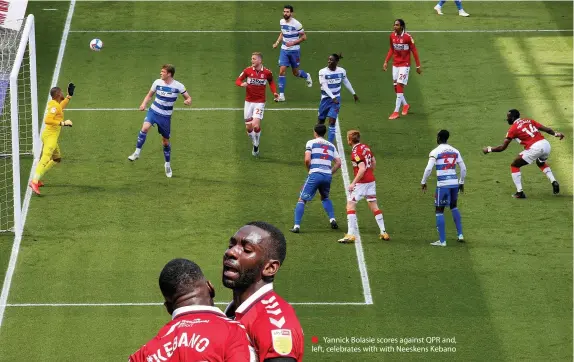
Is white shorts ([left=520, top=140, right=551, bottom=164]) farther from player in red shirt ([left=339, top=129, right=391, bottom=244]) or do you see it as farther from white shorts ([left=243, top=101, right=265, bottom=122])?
white shorts ([left=243, top=101, right=265, bottom=122])

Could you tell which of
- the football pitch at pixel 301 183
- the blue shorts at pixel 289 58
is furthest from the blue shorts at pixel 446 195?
the blue shorts at pixel 289 58

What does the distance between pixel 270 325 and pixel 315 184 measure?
13.0 m

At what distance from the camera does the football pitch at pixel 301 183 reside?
18.8 meters

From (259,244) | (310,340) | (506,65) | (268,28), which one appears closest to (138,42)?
(268,28)

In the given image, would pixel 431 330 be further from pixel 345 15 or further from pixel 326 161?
pixel 345 15

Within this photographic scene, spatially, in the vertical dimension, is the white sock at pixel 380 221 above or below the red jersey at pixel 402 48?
below

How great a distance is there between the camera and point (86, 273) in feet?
66.5

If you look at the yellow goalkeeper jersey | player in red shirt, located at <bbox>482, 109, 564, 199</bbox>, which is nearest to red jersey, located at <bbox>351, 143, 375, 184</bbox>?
player in red shirt, located at <bbox>482, 109, 564, 199</bbox>

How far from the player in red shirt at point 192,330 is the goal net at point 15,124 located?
43.5 ft

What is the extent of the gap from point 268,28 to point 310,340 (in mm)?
14840

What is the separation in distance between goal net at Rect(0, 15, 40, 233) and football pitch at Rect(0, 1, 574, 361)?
15.9 inches

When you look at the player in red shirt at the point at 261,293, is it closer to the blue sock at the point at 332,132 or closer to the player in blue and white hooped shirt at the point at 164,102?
the player in blue and white hooped shirt at the point at 164,102

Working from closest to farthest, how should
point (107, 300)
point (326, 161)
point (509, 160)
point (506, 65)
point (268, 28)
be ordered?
1. point (107, 300)
2. point (326, 161)
3. point (509, 160)
4. point (506, 65)
5. point (268, 28)

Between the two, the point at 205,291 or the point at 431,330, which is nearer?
the point at 205,291
